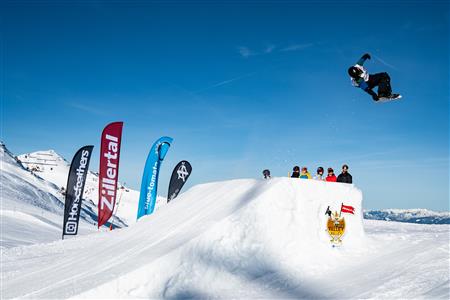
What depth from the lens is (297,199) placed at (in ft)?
30.5

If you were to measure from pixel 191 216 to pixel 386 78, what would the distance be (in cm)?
622

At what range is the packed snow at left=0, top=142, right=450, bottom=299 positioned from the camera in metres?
7.01

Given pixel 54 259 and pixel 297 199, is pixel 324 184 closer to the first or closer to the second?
pixel 297 199

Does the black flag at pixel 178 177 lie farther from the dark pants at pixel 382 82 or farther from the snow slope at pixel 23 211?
the dark pants at pixel 382 82

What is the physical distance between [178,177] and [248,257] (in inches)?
550

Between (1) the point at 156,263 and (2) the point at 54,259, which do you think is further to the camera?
(2) the point at 54,259

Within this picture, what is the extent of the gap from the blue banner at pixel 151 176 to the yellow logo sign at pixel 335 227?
11543 mm

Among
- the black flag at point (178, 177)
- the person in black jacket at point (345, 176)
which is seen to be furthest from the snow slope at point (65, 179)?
the person in black jacket at point (345, 176)

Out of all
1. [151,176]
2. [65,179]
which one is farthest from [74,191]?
[65,179]

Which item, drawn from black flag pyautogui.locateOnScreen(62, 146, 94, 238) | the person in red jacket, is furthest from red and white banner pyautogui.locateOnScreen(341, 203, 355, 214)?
black flag pyautogui.locateOnScreen(62, 146, 94, 238)

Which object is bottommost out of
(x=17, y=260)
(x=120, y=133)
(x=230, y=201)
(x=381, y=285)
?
(x=17, y=260)

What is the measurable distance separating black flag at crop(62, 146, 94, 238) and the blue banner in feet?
10.1

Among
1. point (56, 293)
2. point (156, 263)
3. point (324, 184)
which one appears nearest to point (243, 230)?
point (156, 263)

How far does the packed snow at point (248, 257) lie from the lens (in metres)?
7.01
